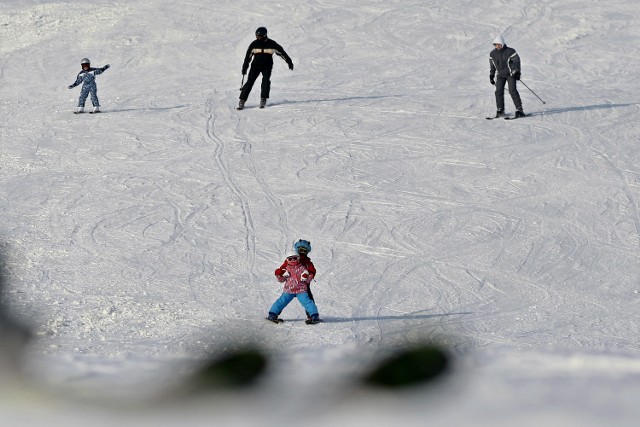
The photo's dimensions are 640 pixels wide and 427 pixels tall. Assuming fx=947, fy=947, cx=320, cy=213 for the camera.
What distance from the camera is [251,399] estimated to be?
2.97ft

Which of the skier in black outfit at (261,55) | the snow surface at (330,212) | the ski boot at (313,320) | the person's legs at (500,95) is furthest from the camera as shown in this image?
the skier in black outfit at (261,55)

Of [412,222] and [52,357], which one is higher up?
[412,222]

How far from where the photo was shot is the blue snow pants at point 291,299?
28.3 ft

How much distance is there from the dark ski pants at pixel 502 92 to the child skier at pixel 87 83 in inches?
295

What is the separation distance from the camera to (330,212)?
13.2 meters

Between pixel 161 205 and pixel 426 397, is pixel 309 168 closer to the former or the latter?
pixel 161 205

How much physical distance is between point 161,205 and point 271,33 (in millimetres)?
12160

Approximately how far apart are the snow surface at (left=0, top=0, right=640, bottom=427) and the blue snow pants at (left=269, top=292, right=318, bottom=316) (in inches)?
8.7

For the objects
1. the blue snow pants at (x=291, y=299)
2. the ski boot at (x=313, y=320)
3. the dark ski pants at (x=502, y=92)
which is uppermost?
the dark ski pants at (x=502, y=92)

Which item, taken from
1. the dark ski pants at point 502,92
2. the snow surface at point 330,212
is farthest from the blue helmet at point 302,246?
the dark ski pants at point 502,92

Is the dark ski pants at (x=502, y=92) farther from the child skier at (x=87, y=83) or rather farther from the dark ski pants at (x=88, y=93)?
the dark ski pants at (x=88, y=93)

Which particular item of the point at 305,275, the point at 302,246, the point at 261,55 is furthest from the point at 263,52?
the point at 302,246

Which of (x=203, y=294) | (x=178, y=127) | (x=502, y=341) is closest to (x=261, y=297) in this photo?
(x=203, y=294)

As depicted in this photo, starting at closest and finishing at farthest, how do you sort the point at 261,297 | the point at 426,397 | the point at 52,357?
the point at 426,397
the point at 52,357
the point at 261,297
